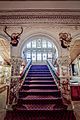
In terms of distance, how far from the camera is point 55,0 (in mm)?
6332

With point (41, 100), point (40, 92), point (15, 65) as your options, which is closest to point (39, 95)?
point (40, 92)

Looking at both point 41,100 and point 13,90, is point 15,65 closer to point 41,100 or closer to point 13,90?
point 13,90

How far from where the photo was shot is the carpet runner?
576 cm

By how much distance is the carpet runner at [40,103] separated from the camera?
5762 mm

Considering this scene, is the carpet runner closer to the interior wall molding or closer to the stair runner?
the stair runner

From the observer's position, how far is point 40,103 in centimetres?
671

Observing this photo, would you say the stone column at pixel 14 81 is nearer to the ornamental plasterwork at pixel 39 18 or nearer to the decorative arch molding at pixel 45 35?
the decorative arch molding at pixel 45 35

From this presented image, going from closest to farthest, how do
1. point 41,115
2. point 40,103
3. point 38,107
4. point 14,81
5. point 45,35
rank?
point 41,115 < point 38,107 < point 40,103 < point 14,81 < point 45,35

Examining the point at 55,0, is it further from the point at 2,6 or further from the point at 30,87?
the point at 30,87

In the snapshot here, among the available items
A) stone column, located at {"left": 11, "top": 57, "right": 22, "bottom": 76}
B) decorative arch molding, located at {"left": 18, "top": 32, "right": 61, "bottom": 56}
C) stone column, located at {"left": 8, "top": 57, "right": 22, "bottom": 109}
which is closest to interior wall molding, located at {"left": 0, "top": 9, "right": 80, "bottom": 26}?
decorative arch molding, located at {"left": 18, "top": 32, "right": 61, "bottom": 56}

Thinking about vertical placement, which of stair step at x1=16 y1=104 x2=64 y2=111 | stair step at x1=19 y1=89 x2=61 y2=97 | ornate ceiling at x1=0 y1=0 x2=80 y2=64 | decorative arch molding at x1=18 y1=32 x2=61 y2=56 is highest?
ornate ceiling at x1=0 y1=0 x2=80 y2=64

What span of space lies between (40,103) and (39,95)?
66 cm

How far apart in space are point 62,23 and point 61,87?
3.14 m

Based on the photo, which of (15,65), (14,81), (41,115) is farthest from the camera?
(15,65)
